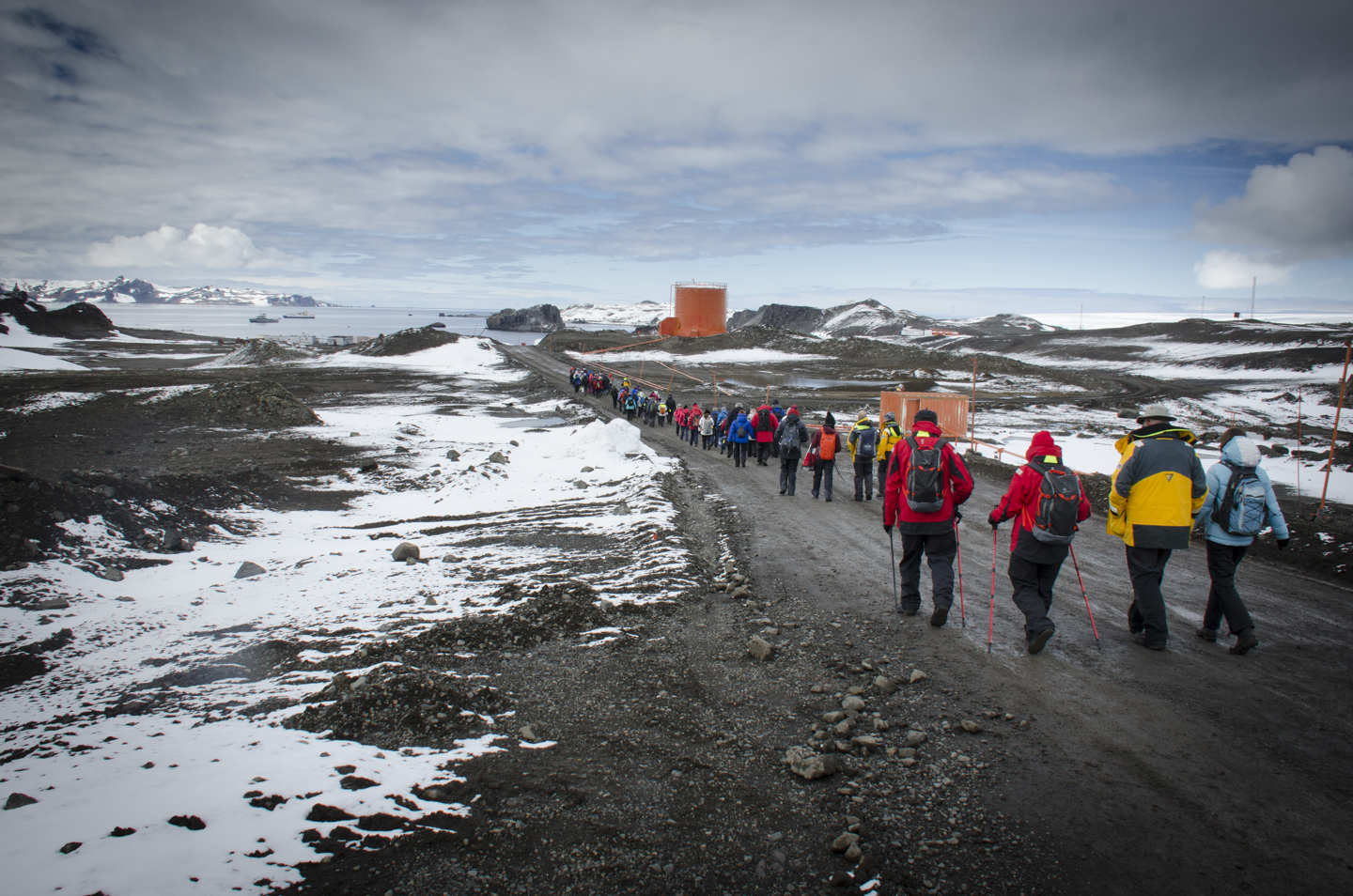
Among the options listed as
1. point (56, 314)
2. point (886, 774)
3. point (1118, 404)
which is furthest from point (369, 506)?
point (56, 314)

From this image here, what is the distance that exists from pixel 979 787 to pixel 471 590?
5549 mm

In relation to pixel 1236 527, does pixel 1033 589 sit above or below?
below

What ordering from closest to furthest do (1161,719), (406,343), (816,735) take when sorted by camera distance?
(816,735) < (1161,719) < (406,343)

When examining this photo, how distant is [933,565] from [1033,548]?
943mm

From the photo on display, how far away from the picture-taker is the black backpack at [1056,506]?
5199 mm

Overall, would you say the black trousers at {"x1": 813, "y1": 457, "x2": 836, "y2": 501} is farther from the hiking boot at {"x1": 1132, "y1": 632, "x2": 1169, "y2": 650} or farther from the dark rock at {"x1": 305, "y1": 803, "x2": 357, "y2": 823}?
the dark rock at {"x1": 305, "y1": 803, "x2": 357, "y2": 823}

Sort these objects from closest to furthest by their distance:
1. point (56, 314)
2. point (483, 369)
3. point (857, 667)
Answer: point (857, 667), point (483, 369), point (56, 314)

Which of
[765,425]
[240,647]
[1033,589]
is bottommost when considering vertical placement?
[240,647]

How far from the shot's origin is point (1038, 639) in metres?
5.45

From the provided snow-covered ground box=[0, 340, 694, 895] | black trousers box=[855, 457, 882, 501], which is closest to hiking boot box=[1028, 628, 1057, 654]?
snow-covered ground box=[0, 340, 694, 895]

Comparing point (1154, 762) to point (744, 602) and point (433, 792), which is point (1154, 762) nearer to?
point (744, 602)

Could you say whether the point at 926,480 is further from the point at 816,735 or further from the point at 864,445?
the point at 864,445

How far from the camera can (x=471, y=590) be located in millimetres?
7457

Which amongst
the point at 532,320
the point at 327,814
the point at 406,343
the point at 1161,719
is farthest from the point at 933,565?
the point at 532,320
